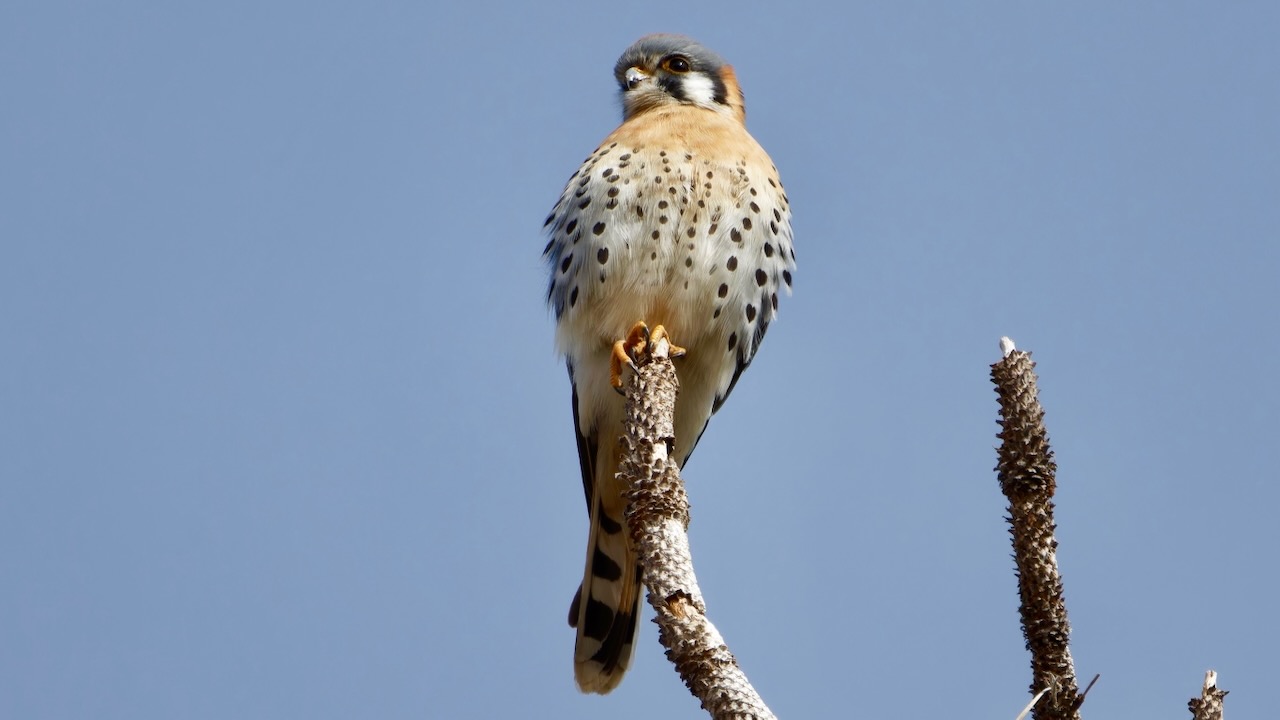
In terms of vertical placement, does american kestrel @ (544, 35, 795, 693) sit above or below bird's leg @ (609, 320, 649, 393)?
above

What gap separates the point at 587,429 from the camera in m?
5.48

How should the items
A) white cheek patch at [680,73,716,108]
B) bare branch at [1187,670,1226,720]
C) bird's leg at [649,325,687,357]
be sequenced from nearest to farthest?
bare branch at [1187,670,1226,720] < bird's leg at [649,325,687,357] < white cheek patch at [680,73,716,108]

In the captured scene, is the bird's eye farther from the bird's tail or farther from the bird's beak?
the bird's tail

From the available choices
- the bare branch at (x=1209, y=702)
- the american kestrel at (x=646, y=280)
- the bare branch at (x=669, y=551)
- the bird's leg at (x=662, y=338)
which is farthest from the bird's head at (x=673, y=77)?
the bare branch at (x=1209, y=702)

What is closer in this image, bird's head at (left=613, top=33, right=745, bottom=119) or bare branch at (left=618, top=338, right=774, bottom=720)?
bare branch at (left=618, top=338, right=774, bottom=720)

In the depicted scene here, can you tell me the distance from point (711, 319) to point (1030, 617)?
100 inches

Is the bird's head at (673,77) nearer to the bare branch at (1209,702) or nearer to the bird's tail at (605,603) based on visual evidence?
the bird's tail at (605,603)

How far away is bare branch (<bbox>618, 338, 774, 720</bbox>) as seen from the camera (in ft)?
8.63

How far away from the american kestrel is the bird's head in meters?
0.32

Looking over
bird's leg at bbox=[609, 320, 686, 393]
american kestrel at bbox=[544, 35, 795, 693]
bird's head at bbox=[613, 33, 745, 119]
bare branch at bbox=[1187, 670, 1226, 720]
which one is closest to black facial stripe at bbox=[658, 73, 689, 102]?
bird's head at bbox=[613, 33, 745, 119]

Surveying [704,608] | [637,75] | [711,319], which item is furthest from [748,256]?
[704,608]

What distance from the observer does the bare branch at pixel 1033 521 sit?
2611 millimetres

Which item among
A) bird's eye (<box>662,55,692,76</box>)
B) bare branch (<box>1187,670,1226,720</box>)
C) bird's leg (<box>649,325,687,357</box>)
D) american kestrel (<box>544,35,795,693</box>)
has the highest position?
bird's eye (<box>662,55,692,76</box>)

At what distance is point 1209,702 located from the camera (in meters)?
2.43
